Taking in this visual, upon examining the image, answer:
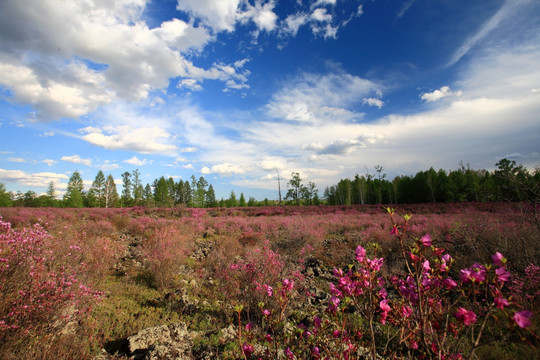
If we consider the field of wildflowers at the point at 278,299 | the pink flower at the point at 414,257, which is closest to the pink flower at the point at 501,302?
the field of wildflowers at the point at 278,299

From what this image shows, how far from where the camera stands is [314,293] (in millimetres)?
5668

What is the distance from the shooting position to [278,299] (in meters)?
2.31

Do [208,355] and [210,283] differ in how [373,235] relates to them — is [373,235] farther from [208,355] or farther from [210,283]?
[208,355]

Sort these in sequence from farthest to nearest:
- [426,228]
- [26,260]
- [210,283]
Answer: [426,228]
[210,283]
[26,260]

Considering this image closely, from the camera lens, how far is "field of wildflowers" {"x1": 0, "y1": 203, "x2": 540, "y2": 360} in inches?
70.8

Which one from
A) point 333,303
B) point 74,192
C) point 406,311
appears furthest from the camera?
point 74,192

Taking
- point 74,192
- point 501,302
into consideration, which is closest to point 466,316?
point 501,302

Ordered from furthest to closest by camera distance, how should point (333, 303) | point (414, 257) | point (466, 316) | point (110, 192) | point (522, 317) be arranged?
point (110, 192), point (333, 303), point (414, 257), point (466, 316), point (522, 317)

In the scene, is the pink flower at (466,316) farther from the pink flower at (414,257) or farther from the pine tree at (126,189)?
the pine tree at (126,189)

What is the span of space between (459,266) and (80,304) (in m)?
8.47

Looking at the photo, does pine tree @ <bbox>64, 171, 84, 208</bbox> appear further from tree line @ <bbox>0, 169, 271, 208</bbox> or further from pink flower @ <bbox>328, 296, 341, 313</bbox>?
pink flower @ <bbox>328, 296, 341, 313</bbox>

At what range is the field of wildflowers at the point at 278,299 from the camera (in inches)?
70.8

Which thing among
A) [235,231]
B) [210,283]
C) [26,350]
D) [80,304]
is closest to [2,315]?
[26,350]

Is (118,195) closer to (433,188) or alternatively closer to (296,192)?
(296,192)
